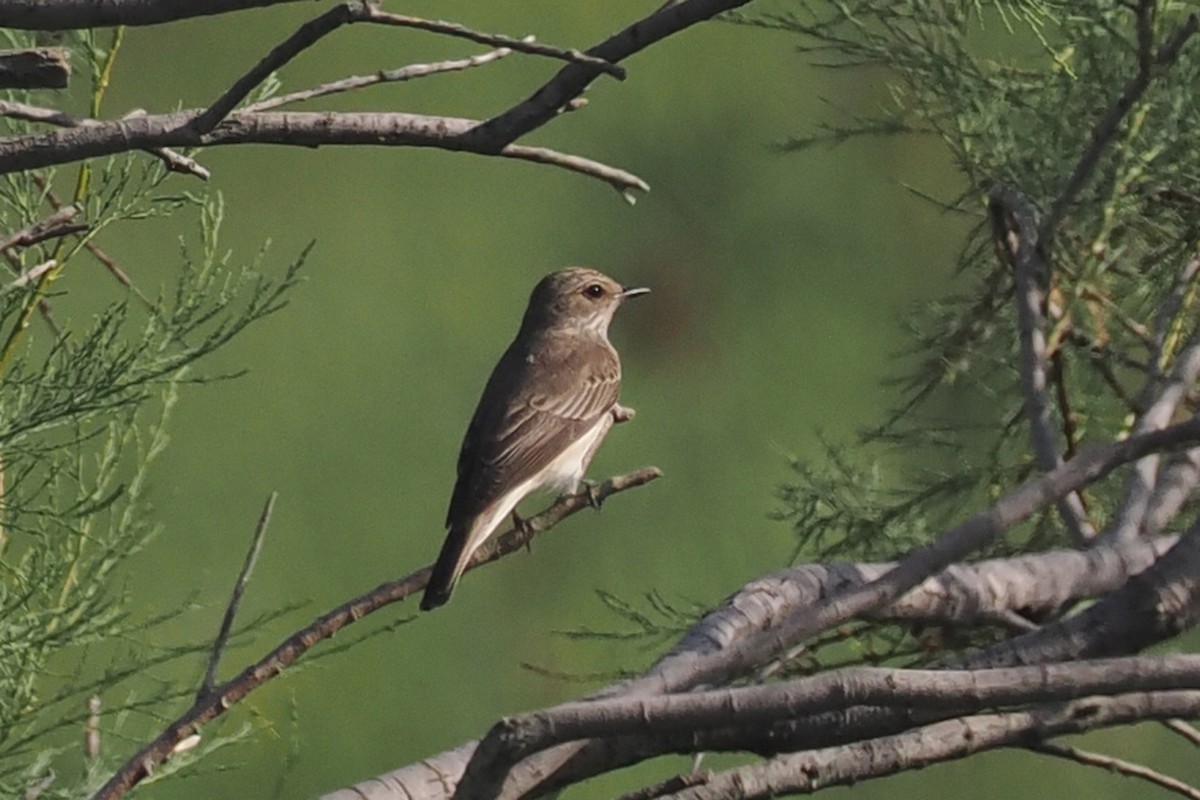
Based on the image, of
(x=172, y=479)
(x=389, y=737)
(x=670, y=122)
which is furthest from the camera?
(x=670, y=122)

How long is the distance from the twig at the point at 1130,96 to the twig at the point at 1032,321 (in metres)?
0.10

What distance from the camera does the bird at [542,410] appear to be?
393 centimetres

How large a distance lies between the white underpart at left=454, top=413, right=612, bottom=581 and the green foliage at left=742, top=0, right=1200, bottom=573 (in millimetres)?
897

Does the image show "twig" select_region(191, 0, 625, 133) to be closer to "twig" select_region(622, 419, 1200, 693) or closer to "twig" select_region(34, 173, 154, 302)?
"twig" select_region(622, 419, 1200, 693)

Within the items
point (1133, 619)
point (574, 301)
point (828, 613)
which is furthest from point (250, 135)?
point (574, 301)

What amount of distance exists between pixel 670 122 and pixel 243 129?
18.1 ft

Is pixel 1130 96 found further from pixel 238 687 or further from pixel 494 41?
pixel 238 687

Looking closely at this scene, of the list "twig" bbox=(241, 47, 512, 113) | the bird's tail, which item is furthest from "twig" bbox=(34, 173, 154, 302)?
"twig" bbox=(241, 47, 512, 113)

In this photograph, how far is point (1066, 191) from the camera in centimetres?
232

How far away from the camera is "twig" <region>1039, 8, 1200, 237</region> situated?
2.18 meters

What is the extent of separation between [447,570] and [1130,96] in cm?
157

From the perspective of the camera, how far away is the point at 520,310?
6.52 meters

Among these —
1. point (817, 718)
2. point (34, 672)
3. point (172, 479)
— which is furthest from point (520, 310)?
point (817, 718)

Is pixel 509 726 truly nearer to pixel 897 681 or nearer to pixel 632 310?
pixel 897 681
